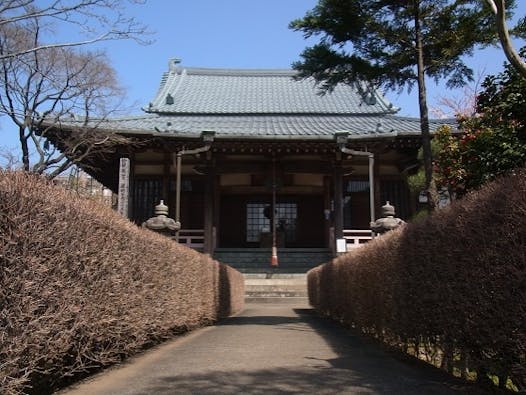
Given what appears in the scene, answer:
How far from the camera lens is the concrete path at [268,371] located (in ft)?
13.7

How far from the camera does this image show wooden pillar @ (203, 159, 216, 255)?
17781 mm

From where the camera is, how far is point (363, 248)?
7438 millimetres

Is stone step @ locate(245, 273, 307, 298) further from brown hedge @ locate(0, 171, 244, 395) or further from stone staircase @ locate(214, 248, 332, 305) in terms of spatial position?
brown hedge @ locate(0, 171, 244, 395)

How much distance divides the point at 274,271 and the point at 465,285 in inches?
565

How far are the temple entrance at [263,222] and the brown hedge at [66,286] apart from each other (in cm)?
1522

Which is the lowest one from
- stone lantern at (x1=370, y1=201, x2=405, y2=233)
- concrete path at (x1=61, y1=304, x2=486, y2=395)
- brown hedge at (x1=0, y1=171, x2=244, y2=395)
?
concrete path at (x1=61, y1=304, x2=486, y2=395)

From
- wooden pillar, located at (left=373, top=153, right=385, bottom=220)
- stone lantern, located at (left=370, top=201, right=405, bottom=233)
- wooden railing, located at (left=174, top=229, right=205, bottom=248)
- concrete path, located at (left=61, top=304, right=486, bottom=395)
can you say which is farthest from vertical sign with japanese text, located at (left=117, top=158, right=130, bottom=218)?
concrete path, located at (left=61, top=304, right=486, bottom=395)

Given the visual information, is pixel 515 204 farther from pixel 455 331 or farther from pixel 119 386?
pixel 119 386

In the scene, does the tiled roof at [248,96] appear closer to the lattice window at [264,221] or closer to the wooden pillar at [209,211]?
the lattice window at [264,221]

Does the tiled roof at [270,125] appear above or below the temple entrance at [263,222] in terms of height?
above

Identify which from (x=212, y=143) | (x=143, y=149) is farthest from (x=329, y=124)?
(x=143, y=149)

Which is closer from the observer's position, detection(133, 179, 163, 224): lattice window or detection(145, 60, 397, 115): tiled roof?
detection(133, 179, 163, 224): lattice window

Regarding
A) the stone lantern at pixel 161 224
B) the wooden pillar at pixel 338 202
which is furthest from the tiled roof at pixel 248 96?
the stone lantern at pixel 161 224

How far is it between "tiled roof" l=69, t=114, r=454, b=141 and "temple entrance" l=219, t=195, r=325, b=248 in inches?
128
